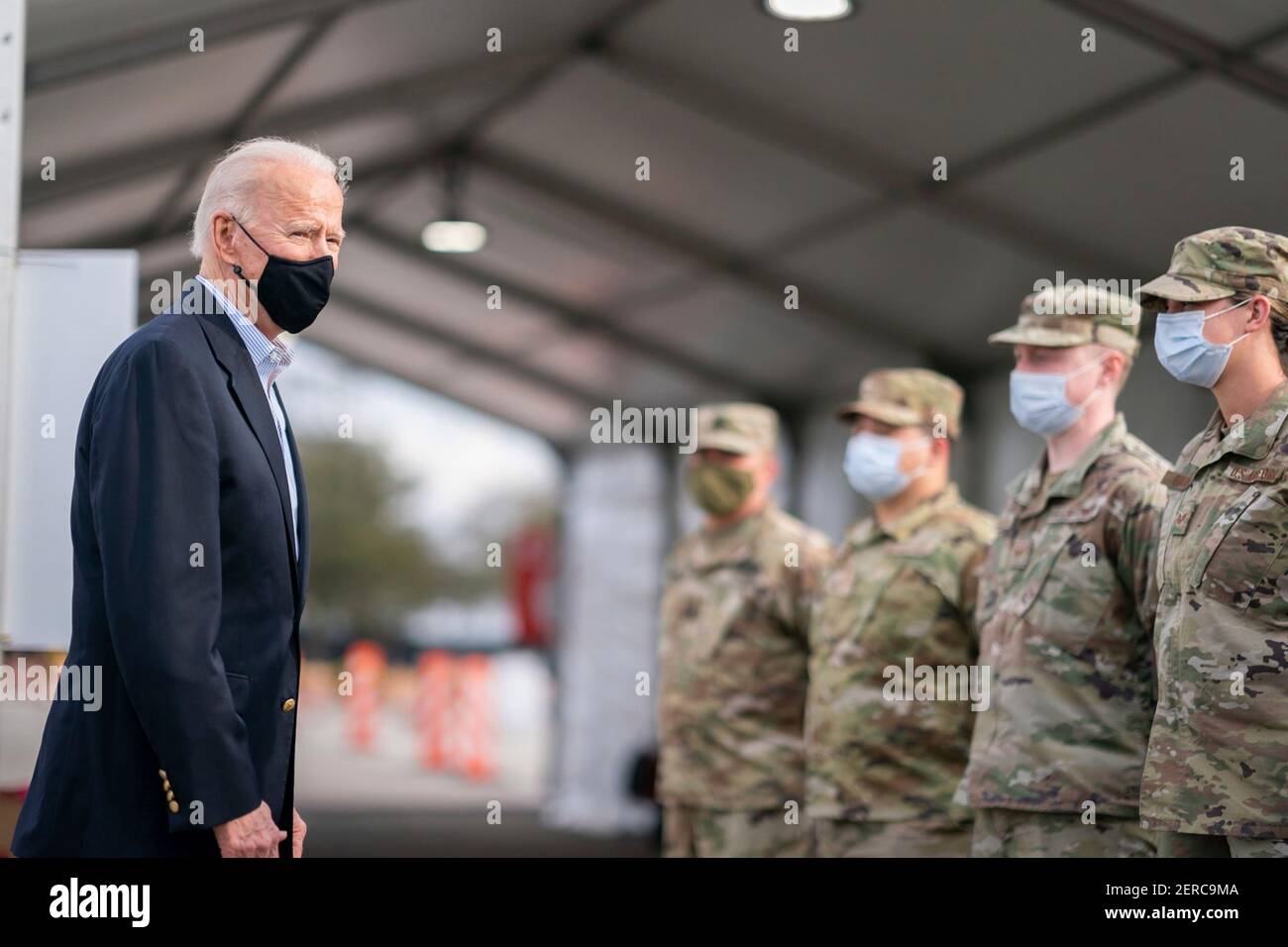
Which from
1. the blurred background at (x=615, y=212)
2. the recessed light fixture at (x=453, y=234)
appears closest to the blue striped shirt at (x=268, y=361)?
the blurred background at (x=615, y=212)

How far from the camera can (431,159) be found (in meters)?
9.02

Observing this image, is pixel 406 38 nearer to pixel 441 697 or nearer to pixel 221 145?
pixel 221 145

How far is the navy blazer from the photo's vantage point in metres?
2.22

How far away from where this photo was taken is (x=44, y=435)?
151 inches

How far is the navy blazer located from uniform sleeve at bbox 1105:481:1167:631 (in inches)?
78.2

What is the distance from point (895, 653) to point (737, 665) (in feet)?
3.44

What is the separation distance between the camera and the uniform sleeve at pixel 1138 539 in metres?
3.50

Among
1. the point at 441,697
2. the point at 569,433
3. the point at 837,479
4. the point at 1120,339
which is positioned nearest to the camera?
the point at 1120,339

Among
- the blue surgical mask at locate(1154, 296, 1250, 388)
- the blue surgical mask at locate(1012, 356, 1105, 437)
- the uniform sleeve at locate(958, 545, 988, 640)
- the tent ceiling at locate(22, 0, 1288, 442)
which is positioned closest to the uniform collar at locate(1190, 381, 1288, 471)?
the blue surgical mask at locate(1154, 296, 1250, 388)

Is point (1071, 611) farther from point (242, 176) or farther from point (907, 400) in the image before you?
point (242, 176)

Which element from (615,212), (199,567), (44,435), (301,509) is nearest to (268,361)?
(301,509)

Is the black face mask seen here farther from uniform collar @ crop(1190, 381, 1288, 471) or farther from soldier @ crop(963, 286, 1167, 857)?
soldier @ crop(963, 286, 1167, 857)

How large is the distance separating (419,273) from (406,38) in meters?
4.08

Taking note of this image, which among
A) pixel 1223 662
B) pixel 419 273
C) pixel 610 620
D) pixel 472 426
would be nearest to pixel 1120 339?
pixel 1223 662
